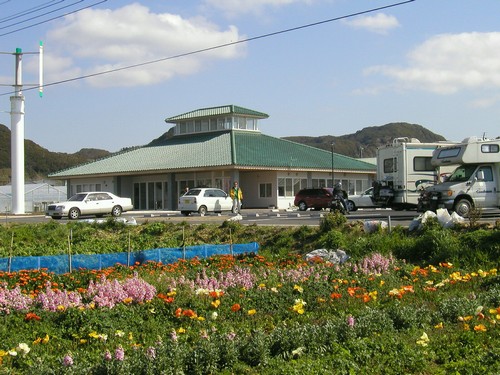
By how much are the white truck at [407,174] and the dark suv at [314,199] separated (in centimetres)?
1429

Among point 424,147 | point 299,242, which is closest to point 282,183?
point 424,147

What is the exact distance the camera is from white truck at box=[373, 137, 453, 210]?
27953 millimetres

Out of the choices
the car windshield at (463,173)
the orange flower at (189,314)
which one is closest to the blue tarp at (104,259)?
the orange flower at (189,314)

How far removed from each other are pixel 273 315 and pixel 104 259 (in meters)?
6.48

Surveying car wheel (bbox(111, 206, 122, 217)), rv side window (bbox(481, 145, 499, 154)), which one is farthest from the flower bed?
car wheel (bbox(111, 206, 122, 217))

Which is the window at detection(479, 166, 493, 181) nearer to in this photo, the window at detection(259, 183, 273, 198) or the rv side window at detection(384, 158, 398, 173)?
the rv side window at detection(384, 158, 398, 173)

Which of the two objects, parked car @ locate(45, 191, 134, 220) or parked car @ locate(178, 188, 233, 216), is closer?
parked car @ locate(45, 191, 134, 220)

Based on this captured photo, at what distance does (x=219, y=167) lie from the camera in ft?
153

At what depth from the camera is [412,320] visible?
24.5 ft

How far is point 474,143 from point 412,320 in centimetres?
1800

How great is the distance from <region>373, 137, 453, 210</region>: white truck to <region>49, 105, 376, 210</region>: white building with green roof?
18804 mm

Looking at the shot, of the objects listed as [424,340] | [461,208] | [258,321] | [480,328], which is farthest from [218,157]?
[424,340]

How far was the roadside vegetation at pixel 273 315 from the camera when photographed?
20.3 feet

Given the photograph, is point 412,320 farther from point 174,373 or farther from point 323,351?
point 174,373
